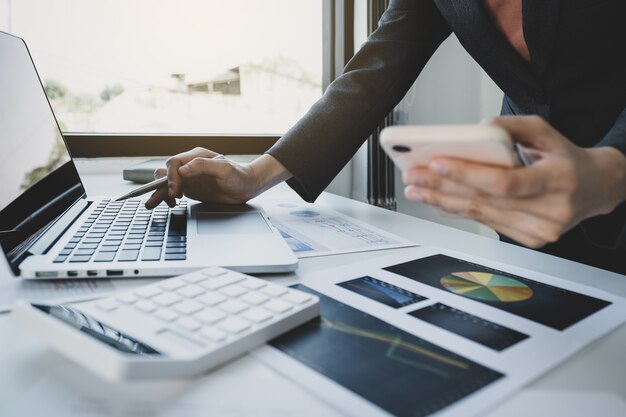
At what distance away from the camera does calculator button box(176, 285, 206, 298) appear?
0.40 m

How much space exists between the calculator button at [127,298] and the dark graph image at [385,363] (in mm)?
121

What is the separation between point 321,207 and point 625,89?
1.77 feet

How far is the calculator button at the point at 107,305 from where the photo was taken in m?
0.38

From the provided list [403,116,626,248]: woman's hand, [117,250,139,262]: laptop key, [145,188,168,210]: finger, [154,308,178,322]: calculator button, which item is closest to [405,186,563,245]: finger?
[403,116,626,248]: woman's hand

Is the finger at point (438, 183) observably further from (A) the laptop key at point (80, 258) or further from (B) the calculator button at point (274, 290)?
(A) the laptop key at point (80, 258)

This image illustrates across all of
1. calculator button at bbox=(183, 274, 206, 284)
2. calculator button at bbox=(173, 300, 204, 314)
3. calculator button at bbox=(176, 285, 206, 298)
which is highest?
calculator button at bbox=(173, 300, 204, 314)

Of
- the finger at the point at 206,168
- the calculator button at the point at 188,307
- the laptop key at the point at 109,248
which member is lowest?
the laptop key at the point at 109,248

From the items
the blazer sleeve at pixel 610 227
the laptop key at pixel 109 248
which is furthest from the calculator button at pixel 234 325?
the blazer sleeve at pixel 610 227

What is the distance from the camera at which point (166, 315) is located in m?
0.36

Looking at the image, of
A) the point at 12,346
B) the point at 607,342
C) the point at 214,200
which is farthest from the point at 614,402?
the point at 214,200

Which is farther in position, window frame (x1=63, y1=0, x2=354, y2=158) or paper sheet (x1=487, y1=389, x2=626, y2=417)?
window frame (x1=63, y1=0, x2=354, y2=158)

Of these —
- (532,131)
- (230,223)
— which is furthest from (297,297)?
(230,223)

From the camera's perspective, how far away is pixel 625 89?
724 mm

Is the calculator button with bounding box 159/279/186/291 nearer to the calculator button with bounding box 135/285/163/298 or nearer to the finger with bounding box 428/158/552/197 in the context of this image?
the calculator button with bounding box 135/285/163/298
